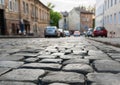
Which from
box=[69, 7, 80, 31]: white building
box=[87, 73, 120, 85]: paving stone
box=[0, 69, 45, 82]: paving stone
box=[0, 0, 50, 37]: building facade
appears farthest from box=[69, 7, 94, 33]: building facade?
box=[87, 73, 120, 85]: paving stone

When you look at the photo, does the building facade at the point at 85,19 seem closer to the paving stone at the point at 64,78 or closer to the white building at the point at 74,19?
the white building at the point at 74,19

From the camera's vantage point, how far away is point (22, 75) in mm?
3443

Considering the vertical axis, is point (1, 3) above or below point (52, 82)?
above

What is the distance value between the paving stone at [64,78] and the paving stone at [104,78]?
132mm

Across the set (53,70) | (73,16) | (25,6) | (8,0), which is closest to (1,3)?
(8,0)

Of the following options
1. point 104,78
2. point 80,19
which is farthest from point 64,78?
point 80,19

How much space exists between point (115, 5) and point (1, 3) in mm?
16467

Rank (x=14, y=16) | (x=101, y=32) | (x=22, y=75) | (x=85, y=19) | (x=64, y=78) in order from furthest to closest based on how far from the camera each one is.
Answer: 1. (x=85, y=19)
2. (x=101, y=32)
3. (x=14, y=16)
4. (x=22, y=75)
5. (x=64, y=78)

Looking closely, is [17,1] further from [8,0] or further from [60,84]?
[60,84]

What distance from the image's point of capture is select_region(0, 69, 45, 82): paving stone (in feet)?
10.5

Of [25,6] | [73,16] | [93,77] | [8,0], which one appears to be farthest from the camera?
[73,16]

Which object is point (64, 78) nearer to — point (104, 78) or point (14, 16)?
point (104, 78)

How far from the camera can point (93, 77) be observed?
3.31 meters

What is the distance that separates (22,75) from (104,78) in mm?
1129
